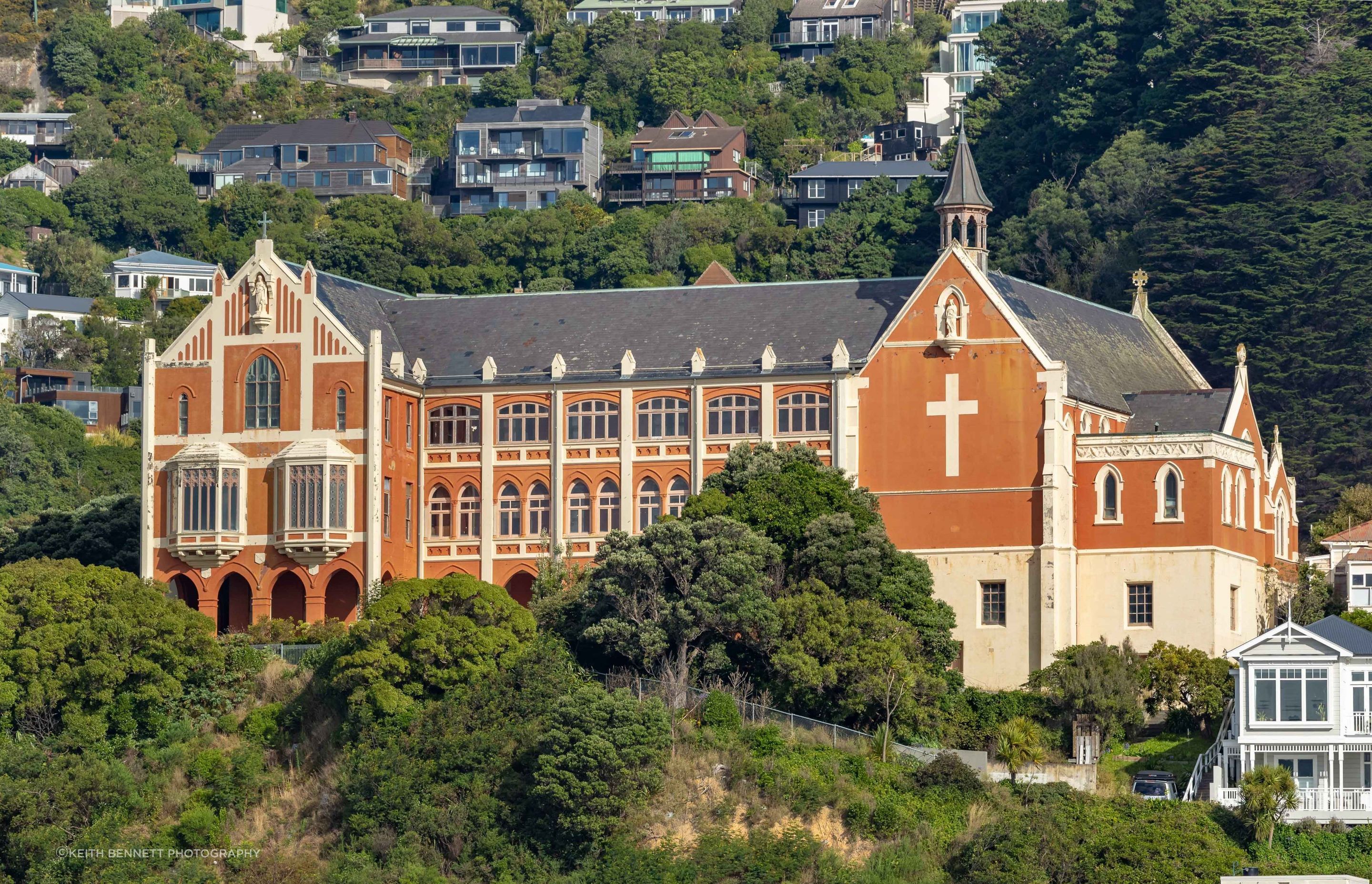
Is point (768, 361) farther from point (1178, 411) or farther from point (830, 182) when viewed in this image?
point (830, 182)

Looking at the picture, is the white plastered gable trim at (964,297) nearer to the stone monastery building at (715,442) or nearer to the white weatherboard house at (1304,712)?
the stone monastery building at (715,442)

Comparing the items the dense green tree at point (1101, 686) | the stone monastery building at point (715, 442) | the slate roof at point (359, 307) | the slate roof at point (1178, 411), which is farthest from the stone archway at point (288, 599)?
the slate roof at point (1178, 411)

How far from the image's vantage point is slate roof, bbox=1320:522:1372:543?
318ft

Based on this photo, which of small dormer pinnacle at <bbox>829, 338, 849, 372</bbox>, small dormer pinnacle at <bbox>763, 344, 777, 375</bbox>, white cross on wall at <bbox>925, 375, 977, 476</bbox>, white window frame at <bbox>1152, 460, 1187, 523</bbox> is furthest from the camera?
small dormer pinnacle at <bbox>763, 344, 777, 375</bbox>

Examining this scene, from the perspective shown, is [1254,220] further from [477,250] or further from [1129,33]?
[477,250]

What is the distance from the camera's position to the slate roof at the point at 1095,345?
316 feet

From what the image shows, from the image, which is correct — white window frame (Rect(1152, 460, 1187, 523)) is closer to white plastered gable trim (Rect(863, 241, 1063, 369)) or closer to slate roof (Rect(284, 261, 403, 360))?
white plastered gable trim (Rect(863, 241, 1063, 369))

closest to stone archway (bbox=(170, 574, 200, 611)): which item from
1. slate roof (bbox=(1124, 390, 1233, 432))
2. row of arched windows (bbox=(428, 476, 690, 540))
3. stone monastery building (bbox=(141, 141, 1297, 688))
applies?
stone monastery building (bbox=(141, 141, 1297, 688))

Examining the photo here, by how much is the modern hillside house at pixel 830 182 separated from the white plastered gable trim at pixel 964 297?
8418 cm

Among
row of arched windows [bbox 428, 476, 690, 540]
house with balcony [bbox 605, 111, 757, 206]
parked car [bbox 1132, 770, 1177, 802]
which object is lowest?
parked car [bbox 1132, 770, 1177, 802]

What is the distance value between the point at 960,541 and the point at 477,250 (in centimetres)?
8928

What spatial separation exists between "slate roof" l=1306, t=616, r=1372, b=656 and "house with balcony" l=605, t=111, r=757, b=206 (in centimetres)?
11374

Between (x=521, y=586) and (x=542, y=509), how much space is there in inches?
114

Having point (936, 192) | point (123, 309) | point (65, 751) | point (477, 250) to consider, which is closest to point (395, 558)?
point (65, 751)
